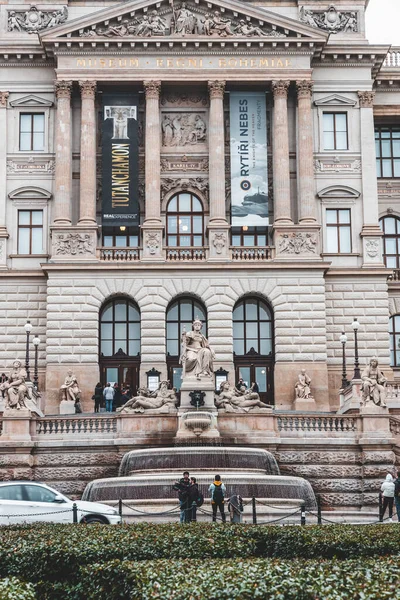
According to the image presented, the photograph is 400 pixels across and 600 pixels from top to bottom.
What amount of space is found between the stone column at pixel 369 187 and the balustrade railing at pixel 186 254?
916 centimetres

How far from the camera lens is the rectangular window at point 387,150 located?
7019 cm

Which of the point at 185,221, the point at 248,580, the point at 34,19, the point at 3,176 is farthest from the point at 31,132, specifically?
the point at 248,580

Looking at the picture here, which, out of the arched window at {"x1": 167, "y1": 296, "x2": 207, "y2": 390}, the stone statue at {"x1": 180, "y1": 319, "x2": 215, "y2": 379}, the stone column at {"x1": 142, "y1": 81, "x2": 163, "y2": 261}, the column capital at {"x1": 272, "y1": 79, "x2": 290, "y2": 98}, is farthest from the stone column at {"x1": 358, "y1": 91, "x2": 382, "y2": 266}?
the stone statue at {"x1": 180, "y1": 319, "x2": 215, "y2": 379}

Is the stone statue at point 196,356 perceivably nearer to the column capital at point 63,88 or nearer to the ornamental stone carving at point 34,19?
the column capital at point 63,88

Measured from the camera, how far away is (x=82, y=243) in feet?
204

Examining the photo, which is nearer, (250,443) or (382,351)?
(250,443)

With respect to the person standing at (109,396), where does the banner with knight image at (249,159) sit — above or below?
above

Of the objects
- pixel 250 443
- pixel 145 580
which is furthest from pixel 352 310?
pixel 145 580

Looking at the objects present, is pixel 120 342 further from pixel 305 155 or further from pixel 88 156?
pixel 305 155

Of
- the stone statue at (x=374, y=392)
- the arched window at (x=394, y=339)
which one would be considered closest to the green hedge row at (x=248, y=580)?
the stone statue at (x=374, y=392)

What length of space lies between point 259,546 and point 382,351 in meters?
42.8

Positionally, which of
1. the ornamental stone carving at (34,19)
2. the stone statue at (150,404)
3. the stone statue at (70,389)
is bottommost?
the stone statue at (150,404)

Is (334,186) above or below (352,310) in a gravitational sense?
above

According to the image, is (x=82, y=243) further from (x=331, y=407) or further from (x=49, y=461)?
(x=49, y=461)
